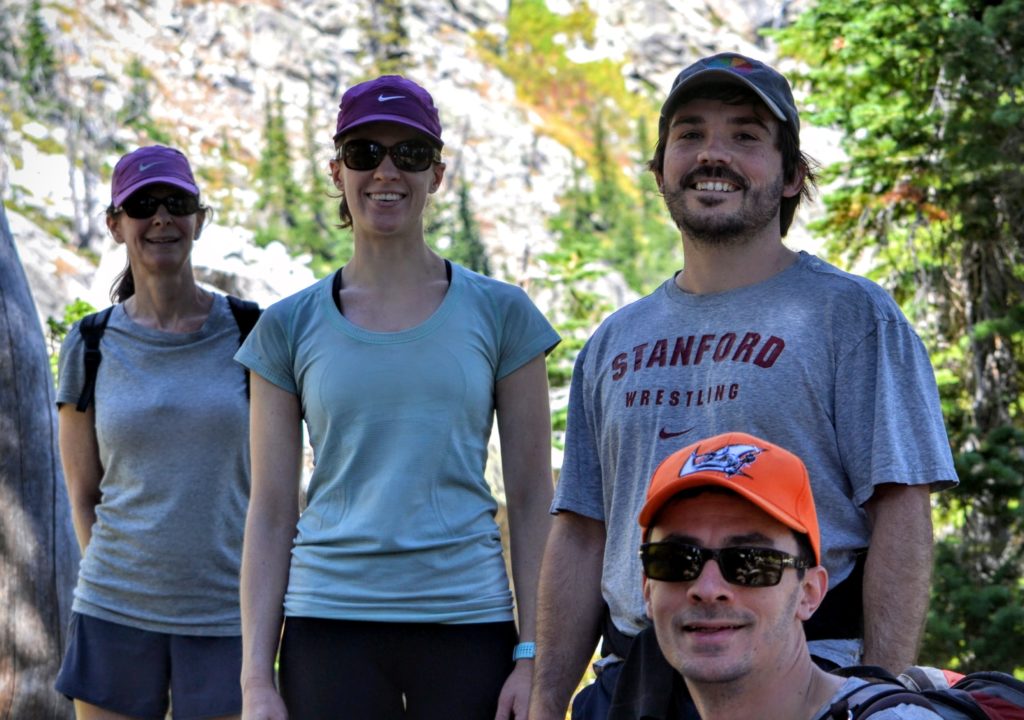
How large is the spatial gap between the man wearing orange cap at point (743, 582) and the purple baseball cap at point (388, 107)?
144cm

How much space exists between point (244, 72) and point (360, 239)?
3873 inches

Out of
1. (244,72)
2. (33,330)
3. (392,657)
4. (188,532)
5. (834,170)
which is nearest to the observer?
(392,657)

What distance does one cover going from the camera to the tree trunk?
16.9 ft

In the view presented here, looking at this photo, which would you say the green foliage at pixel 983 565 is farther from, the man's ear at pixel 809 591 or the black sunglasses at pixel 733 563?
the black sunglasses at pixel 733 563

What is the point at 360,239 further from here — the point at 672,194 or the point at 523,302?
the point at 672,194

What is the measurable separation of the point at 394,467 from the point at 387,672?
46 centimetres

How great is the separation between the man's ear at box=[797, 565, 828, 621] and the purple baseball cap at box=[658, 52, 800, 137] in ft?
3.31

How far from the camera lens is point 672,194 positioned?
265 cm

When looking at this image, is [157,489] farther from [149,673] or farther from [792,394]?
[792,394]

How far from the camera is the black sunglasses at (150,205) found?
3.98m

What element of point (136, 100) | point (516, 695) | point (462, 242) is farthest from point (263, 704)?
point (136, 100)

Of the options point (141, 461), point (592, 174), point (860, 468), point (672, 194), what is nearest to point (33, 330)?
point (141, 461)

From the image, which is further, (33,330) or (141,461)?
(33,330)

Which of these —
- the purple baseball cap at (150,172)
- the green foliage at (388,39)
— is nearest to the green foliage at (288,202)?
the green foliage at (388,39)
